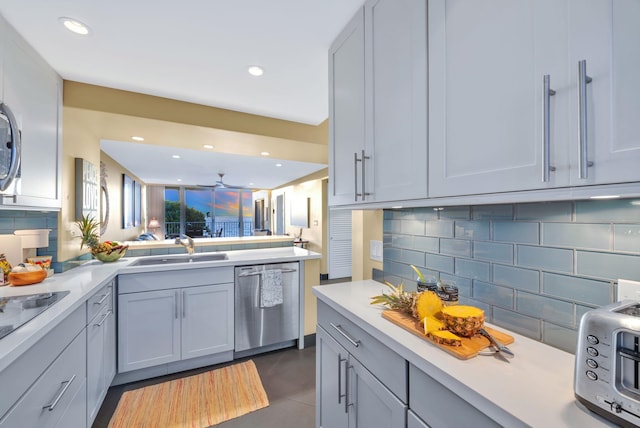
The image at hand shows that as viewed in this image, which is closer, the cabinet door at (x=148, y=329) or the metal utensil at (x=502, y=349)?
the metal utensil at (x=502, y=349)

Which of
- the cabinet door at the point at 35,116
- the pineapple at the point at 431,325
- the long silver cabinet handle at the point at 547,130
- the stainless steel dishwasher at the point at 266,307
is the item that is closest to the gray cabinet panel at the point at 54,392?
the cabinet door at the point at 35,116

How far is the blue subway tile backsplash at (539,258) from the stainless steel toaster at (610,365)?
280mm

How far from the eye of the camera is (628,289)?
75 centimetres

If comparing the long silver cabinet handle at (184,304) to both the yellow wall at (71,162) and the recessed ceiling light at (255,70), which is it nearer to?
the yellow wall at (71,162)

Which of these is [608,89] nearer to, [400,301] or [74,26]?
[400,301]

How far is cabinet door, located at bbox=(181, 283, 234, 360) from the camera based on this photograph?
7.43 ft

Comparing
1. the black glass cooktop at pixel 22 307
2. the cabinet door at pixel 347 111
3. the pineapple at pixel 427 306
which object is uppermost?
the cabinet door at pixel 347 111

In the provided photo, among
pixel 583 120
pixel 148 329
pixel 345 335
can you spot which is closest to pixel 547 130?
pixel 583 120

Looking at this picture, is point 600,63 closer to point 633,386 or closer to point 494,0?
point 494,0

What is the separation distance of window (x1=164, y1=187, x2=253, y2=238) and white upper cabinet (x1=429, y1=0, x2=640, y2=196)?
8.63m

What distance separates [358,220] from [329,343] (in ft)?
2.93

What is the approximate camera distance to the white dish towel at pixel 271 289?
2514 mm

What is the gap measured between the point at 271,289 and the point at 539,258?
6.90 ft

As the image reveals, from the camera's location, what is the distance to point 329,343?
54.2 inches
